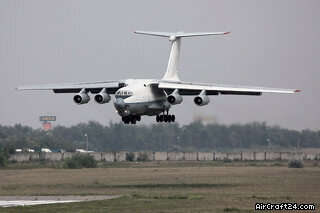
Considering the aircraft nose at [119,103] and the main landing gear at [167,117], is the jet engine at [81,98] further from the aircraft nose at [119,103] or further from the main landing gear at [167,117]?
the main landing gear at [167,117]

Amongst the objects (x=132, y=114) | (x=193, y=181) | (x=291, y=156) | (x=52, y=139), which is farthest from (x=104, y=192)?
(x=52, y=139)

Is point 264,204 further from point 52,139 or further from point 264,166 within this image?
point 52,139

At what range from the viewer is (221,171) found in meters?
73.9

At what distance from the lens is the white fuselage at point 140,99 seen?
48169mm

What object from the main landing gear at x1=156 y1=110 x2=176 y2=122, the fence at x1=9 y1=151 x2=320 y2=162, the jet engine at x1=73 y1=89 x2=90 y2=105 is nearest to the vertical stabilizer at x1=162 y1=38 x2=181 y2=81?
the main landing gear at x1=156 y1=110 x2=176 y2=122

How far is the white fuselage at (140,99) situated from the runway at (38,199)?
19.9 ft

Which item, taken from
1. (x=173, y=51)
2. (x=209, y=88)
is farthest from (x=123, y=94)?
(x=173, y=51)

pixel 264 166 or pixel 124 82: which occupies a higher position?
pixel 124 82

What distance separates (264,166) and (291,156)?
10.0 m

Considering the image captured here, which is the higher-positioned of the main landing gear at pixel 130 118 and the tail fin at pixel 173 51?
the tail fin at pixel 173 51

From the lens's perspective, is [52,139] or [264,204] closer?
[264,204]

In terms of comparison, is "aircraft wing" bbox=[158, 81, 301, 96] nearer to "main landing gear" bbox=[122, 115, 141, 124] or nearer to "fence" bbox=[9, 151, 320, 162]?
"main landing gear" bbox=[122, 115, 141, 124]

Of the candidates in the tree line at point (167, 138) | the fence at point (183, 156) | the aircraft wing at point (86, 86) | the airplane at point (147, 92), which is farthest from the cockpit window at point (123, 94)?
the fence at point (183, 156)

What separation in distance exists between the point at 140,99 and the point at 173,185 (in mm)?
11737
